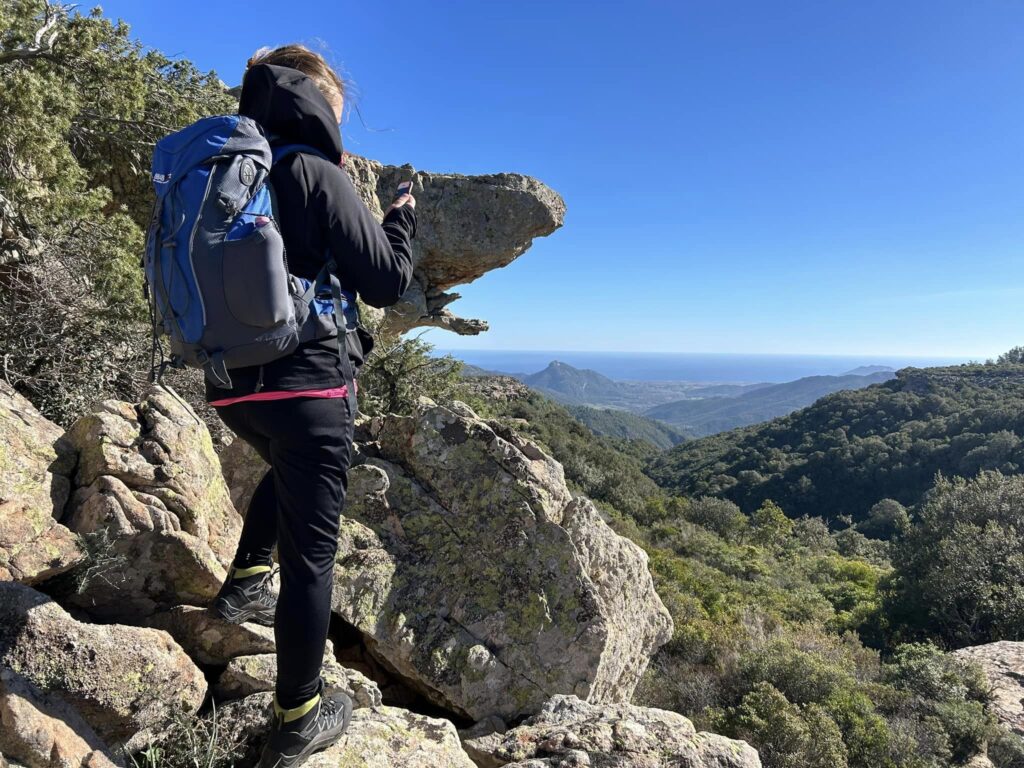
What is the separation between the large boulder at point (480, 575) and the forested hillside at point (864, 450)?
2205 inches

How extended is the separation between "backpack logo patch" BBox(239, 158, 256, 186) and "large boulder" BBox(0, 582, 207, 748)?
2046 millimetres

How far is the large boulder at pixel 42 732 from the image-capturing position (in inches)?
75.1

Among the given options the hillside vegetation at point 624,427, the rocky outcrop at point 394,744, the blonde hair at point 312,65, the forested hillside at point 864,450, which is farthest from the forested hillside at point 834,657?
the hillside vegetation at point 624,427

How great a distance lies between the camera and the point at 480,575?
3.99 metres

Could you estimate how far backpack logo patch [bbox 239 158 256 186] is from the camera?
180cm

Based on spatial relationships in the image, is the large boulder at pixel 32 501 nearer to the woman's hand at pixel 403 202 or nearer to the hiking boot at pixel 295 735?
the hiking boot at pixel 295 735

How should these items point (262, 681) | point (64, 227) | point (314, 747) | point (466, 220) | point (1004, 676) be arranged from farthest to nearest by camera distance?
point (466, 220)
point (1004, 676)
point (64, 227)
point (262, 681)
point (314, 747)

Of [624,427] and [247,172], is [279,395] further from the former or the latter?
[624,427]

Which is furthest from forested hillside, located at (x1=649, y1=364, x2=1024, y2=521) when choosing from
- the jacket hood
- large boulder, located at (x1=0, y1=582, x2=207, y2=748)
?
the jacket hood

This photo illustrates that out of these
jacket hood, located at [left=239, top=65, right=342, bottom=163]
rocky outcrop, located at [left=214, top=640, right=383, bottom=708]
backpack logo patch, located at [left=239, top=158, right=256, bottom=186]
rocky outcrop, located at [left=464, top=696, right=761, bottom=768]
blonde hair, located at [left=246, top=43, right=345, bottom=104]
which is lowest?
rocky outcrop, located at [left=464, top=696, right=761, bottom=768]

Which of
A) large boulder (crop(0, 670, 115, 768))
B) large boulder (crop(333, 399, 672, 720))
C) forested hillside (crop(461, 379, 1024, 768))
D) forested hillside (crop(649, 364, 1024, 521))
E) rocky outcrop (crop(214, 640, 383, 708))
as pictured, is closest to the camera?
large boulder (crop(0, 670, 115, 768))

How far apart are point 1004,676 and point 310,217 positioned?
507 inches

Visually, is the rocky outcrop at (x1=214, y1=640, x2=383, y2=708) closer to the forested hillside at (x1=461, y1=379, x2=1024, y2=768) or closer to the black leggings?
the black leggings

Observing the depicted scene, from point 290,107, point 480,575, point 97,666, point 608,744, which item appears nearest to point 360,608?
point 480,575
